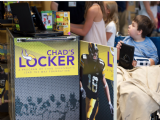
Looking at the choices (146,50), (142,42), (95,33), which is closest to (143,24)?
(142,42)

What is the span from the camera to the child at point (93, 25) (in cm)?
288

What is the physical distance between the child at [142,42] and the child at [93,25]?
0.32m

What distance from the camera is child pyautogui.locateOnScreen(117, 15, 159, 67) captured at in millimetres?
2803

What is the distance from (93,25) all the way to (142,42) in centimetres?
62

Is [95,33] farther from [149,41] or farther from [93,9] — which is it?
[149,41]

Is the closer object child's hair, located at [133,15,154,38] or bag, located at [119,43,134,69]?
bag, located at [119,43,134,69]

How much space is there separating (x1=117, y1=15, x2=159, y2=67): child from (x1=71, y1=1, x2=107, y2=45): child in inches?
12.5

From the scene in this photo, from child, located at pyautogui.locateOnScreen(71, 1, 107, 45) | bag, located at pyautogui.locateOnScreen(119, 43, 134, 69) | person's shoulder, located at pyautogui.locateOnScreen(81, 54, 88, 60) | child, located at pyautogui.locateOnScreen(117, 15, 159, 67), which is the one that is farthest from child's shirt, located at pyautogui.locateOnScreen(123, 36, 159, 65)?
person's shoulder, located at pyautogui.locateOnScreen(81, 54, 88, 60)

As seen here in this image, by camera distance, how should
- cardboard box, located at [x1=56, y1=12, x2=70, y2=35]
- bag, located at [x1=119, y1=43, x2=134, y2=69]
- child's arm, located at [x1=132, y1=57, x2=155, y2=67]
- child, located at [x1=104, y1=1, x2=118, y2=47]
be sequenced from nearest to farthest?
cardboard box, located at [x1=56, y1=12, x2=70, y2=35] < bag, located at [x1=119, y1=43, x2=134, y2=69] < child's arm, located at [x1=132, y1=57, x2=155, y2=67] < child, located at [x1=104, y1=1, x2=118, y2=47]

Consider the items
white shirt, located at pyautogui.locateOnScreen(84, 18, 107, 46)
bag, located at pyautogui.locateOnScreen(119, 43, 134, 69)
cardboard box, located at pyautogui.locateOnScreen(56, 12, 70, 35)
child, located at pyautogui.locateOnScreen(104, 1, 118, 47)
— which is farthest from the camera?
child, located at pyautogui.locateOnScreen(104, 1, 118, 47)

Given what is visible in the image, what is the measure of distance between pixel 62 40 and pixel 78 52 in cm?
17

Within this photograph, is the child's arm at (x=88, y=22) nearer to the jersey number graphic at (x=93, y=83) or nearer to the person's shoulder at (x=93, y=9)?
the person's shoulder at (x=93, y=9)

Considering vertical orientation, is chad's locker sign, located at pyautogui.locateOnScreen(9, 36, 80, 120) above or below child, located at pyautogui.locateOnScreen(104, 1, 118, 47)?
below

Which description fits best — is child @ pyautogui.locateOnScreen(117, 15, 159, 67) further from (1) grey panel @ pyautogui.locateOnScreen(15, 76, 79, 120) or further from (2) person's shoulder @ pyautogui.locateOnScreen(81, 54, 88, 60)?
(1) grey panel @ pyautogui.locateOnScreen(15, 76, 79, 120)
